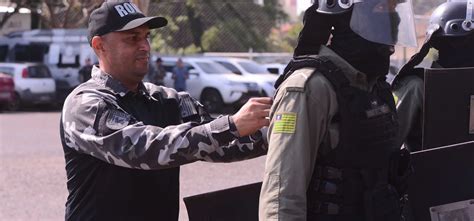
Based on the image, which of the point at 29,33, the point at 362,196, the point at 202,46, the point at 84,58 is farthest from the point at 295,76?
the point at 202,46

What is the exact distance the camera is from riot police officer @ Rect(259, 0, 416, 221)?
277cm

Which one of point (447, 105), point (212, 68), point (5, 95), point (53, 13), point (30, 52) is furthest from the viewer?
point (53, 13)

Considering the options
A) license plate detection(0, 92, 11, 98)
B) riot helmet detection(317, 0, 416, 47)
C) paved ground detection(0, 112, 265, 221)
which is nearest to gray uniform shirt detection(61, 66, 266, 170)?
riot helmet detection(317, 0, 416, 47)

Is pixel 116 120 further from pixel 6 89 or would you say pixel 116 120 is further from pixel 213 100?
pixel 6 89

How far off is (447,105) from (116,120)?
4.96ft

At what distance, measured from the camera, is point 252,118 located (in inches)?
115

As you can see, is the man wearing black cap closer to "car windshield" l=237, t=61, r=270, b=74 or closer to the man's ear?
the man's ear

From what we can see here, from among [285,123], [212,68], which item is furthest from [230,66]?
[285,123]

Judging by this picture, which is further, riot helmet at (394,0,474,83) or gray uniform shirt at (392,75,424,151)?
riot helmet at (394,0,474,83)

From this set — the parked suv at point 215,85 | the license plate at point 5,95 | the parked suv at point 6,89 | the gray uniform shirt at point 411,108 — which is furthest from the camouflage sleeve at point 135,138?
the license plate at point 5,95

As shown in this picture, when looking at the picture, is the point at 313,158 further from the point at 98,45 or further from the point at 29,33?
the point at 29,33

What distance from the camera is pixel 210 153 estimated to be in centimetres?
300

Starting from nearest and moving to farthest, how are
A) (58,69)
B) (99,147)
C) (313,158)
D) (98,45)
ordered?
1. (313,158)
2. (99,147)
3. (98,45)
4. (58,69)

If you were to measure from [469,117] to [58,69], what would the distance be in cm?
2250
